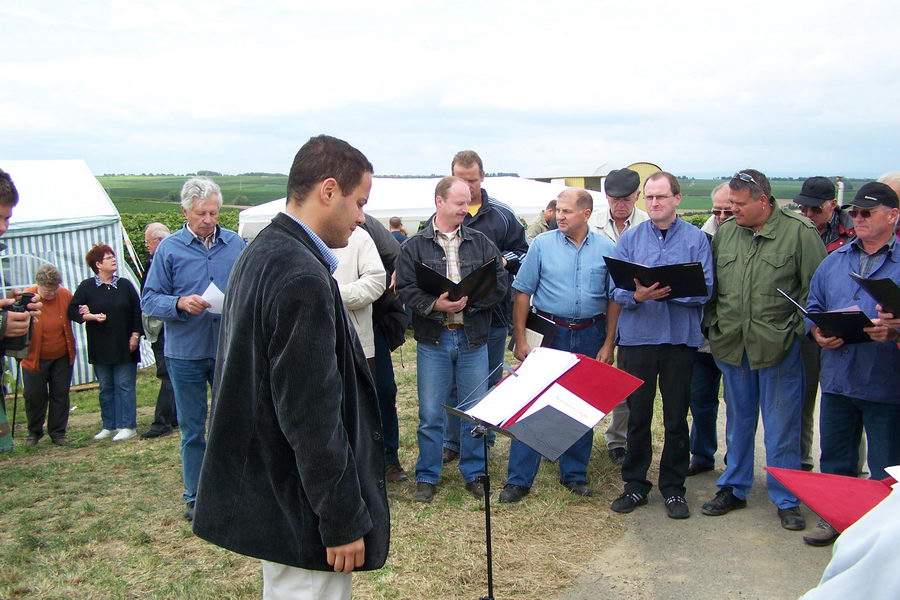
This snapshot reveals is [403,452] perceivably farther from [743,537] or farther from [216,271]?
[743,537]

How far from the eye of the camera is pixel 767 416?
16.2 feet

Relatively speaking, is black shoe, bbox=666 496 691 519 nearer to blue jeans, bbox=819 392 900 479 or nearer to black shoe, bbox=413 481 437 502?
blue jeans, bbox=819 392 900 479

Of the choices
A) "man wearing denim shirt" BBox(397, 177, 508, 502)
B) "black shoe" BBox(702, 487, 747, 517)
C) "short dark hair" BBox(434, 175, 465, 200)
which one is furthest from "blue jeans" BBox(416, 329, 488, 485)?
"black shoe" BBox(702, 487, 747, 517)

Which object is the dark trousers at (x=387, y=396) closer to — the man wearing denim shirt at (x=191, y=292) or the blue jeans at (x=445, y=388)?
the blue jeans at (x=445, y=388)

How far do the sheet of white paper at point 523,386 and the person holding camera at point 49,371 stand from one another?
5.96m

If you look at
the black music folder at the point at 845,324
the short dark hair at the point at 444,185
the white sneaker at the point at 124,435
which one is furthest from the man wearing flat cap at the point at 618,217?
the white sneaker at the point at 124,435

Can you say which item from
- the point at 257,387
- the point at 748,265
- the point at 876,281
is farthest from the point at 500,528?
the point at 257,387

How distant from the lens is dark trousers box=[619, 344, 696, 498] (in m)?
5.13

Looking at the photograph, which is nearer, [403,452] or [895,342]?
[895,342]

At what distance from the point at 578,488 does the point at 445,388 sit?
121 centimetres

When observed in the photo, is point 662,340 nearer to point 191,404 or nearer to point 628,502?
point 628,502

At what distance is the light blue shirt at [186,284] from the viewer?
5047mm

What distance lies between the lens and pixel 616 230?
6.32m

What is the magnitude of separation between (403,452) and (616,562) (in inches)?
103
